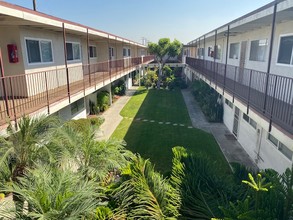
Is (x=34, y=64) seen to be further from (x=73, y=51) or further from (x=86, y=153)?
(x=86, y=153)

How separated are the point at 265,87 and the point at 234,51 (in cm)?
928

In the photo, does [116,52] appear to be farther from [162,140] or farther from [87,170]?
[87,170]

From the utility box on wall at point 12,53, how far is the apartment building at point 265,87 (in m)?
10.1

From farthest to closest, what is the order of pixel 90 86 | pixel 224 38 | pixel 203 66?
pixel 203 66
pixel 224 38
pixel 90 86

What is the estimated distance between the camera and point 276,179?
3992 mm

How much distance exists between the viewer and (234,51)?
55.4 ft

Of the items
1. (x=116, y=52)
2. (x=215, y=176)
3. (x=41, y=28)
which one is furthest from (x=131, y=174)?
(x=116, y=52)

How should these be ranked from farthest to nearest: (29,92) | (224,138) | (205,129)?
1. (205,129)
2. (224,138)
3. (29,92)

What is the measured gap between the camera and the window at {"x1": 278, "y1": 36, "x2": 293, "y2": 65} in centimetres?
934

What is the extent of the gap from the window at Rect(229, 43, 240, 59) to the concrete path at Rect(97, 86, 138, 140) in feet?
33.0

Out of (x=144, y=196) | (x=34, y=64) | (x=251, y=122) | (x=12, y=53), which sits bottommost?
(x=251, y=122)

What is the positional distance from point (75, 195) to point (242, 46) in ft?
47.4

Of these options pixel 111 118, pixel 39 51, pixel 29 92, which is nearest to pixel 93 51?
pixel 111 118

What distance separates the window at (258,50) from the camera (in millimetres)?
11797
